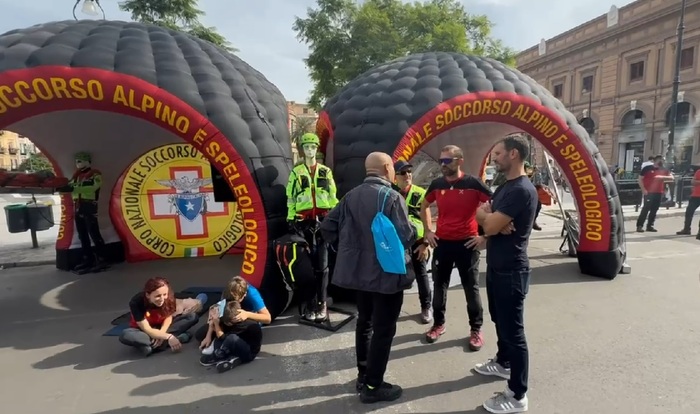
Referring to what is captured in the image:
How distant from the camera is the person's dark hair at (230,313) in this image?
11.2 feet

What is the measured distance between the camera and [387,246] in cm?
265

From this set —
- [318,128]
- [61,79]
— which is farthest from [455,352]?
[61,79]

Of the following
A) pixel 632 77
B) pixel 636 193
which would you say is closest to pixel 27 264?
pixel 636 193

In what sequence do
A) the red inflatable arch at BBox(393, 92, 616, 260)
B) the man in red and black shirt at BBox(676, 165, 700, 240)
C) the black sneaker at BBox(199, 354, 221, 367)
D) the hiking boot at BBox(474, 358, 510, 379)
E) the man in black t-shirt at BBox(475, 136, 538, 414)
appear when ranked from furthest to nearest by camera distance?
the man in red and black shirt at BBox(676, 165, 700, 240) < the red inflatable arch at BBox(393, 92, 616, 260) < the black sneaker at BBox(199, 354, 221, 367) < the hiking boot at BBox(474, 358, 510, 379) < the man in black t-shirt at BBox(475, 136, 538, 414)

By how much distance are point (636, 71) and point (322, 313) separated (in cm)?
3018

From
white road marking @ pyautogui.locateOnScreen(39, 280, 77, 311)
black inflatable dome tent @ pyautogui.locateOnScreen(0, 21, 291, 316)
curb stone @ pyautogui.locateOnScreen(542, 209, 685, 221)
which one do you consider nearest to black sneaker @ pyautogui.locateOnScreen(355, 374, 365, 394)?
black inflatable dome tent @ pyautogui.locateOnScreen(0, 21, 291, 316)

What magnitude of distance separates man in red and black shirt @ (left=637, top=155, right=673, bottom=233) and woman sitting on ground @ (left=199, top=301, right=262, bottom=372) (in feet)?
30.6

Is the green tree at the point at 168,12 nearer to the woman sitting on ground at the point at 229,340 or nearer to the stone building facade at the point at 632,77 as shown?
the woman sitting on ground at the point at 229,340

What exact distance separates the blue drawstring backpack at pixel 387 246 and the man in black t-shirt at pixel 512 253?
0.59 m

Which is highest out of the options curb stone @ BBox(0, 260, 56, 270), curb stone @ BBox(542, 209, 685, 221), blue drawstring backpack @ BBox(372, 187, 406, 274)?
blue drawstring backpack @ BBox(372, 187, 406, 274)

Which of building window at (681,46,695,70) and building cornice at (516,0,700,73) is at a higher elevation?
building cornice at (516,0,700,73)

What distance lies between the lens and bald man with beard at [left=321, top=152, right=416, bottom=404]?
8.81ft

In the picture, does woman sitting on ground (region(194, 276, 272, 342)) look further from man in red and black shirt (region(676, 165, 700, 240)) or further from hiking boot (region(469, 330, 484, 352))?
man in red and black shirt (region(676, 165, 700, 240))

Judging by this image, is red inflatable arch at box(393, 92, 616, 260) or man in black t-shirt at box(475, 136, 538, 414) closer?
man in black t-shirt at box(475, 136, 538, 414)
